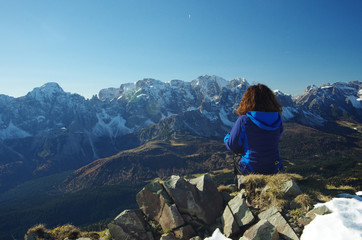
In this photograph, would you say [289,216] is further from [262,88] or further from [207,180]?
[262,88]

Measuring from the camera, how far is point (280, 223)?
313 inches

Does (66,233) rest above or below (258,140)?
below

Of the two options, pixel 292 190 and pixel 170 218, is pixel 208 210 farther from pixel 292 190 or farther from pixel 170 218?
pixel 292 190

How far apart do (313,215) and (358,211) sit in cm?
144

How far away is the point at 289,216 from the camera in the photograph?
8.71 meters

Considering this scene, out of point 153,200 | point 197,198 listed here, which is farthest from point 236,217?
point 153,200

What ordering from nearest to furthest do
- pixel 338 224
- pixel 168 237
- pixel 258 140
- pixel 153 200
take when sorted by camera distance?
pixel 338 224 → pixel 168 237 → pixel 258 140 → pixel 153 200

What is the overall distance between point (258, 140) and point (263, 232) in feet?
14.9

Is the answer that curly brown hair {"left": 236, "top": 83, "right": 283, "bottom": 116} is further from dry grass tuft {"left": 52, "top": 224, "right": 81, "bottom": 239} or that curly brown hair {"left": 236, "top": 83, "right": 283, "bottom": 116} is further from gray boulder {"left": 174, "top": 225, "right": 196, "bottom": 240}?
dry grass tuft {"left": 52, "top": 224, "right": 81, "bottom": 239}

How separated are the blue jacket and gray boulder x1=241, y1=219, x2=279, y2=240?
4.07 metres

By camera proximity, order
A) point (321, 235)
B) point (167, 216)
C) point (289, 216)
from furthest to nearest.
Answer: point (167, 216)
point (289, 216)
point (321, 235)

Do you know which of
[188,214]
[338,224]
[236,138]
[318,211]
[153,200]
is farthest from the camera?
[153,200]

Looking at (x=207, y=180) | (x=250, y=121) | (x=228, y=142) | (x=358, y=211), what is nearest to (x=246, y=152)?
(x=228, y=142)

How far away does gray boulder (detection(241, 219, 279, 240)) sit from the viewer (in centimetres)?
741
